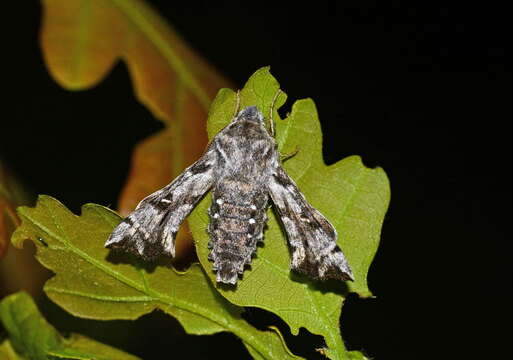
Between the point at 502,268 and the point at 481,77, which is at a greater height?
the point at 481,77

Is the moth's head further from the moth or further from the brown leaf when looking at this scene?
the brown leaf

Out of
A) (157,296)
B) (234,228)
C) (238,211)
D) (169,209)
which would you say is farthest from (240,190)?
(157,296)

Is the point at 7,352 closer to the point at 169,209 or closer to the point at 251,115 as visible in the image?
the point at 169,209

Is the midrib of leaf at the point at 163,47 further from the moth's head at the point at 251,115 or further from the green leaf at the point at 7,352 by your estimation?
the green leaf at the point at 7,352

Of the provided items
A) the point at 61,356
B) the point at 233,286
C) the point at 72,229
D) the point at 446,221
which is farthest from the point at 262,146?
the point at 446,221

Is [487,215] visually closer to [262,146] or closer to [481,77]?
[481,77]
